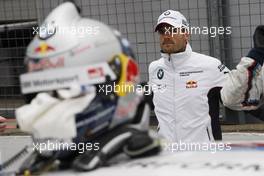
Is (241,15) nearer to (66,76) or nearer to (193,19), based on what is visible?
(193,19)

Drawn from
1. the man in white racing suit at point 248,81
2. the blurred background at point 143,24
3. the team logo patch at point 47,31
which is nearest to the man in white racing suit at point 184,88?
the man in white racing suit at point 248,81

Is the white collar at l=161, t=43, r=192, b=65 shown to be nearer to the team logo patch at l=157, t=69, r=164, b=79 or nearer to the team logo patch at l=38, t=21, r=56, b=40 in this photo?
the team logo patch at l=157, t=69, r=164, b=79

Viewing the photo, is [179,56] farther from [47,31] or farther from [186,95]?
[47,31]

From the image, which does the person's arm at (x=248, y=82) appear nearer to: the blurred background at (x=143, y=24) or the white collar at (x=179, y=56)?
the white collar at (x=179, y=56)

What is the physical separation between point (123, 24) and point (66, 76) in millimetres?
3970

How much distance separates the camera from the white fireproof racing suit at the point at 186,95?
279 centimetres

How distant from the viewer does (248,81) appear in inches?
89.2

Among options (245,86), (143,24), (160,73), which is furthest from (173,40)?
(143,24)

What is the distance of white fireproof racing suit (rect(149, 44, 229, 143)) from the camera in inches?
110

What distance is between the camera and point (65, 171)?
144 cm

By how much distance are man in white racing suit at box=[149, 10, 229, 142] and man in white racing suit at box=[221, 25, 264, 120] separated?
12.0 inches

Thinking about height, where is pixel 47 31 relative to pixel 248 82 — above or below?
above

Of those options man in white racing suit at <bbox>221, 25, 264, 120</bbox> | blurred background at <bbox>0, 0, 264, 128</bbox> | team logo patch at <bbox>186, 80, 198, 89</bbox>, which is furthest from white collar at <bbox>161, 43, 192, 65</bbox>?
blurred background at <bbox>0, 0, 264, 128</bbox>

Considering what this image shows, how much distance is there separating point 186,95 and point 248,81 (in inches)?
22.6
